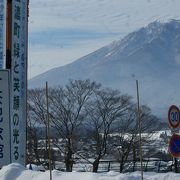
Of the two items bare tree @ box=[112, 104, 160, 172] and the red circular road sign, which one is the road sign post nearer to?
the red circular road sign

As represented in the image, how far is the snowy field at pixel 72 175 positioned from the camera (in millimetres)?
10391

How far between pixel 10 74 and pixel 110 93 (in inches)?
956

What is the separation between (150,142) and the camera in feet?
133

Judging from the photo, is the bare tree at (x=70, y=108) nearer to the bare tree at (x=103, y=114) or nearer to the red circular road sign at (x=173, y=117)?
the bare tree at (x=103, y=114)

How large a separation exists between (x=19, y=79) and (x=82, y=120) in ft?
75.9

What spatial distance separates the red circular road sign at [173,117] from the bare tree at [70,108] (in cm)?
2526

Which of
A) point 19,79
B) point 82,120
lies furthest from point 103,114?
point 19,79

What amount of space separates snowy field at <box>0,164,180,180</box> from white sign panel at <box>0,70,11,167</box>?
1.66 meters

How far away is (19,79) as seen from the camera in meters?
14.5

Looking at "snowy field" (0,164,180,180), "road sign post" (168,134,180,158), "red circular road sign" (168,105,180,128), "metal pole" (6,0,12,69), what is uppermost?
"metal pole" (6,0,12,69)

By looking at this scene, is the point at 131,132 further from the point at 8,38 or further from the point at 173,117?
the point at 173,117

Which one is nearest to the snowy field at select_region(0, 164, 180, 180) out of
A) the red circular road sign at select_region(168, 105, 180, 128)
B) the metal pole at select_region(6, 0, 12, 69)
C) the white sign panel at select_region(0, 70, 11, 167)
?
the red circular road sign at select_region(168, 105, 180, 128)

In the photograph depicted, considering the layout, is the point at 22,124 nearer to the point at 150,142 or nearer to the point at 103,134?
the point at 103,134

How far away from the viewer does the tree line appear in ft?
120
